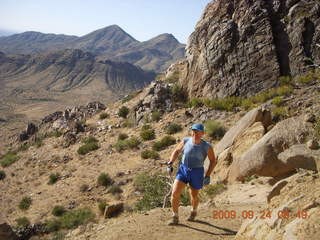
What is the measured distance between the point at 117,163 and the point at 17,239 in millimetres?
6513

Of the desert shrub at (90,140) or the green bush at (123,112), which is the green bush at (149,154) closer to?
the desert shrub at (90,140)

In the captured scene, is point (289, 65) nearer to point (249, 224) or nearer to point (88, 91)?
point (249, 224)

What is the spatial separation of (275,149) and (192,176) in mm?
3683

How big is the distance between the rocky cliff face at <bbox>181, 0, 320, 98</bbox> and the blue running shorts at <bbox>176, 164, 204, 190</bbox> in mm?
13033

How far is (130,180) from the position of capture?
14594 mm

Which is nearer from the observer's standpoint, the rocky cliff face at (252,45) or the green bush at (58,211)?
the green bush at (58,211)

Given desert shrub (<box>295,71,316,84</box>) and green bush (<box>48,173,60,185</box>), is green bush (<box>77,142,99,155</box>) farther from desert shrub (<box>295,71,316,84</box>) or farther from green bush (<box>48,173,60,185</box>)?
desert shrub (<box>295,71,316,84</box>)

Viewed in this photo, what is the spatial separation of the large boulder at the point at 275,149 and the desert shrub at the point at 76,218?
5.75 meters

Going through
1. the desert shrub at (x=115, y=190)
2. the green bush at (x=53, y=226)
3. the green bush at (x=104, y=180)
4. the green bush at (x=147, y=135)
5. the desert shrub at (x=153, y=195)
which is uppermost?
the green bush at (x=147, y=135)

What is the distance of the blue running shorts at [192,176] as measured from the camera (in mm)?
5512

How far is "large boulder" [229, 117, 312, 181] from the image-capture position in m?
8.30

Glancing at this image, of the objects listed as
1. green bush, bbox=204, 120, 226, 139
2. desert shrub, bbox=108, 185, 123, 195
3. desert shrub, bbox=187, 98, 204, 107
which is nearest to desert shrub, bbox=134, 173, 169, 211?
desert shrub, bbox=108, 185, 123, 195

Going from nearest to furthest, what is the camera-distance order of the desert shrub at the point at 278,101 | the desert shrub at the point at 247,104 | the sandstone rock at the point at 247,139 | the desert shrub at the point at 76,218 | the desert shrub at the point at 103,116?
1. the sandstone rock at the point at 247,139
2. the desert shrub at the point at 76,218
3. the desert shrub at the point at 278,101
4. the desert shrub at the point at 247,104
5. the desert shrub at the point at 103,116

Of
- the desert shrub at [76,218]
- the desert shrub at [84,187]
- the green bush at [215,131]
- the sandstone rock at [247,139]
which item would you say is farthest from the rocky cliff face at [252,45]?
the desert shrub at [76,218]
